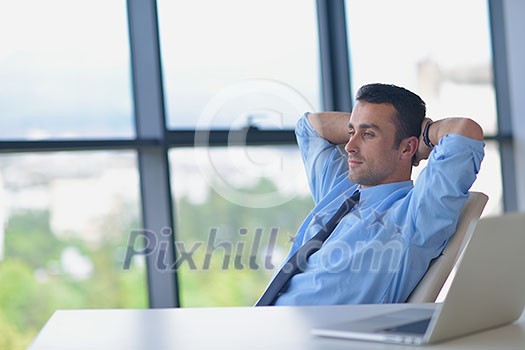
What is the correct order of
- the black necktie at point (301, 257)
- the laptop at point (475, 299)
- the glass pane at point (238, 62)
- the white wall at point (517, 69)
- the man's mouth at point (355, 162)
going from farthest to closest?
the white wall at point (517, 69)
the glass pane at point (238, 62)
the man's mouth at point (355, 162)
the black necktie at point (301, 257)
the laptop at point (475, 299)

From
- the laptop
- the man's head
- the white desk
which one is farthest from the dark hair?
the laptop

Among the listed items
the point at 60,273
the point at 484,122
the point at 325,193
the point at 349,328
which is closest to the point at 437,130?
the point at 325,193

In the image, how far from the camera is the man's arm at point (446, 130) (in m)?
2.08

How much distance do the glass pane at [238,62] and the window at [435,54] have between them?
31cm

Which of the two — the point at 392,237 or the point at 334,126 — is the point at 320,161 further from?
the point at 392,237

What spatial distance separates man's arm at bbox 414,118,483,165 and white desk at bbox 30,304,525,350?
28.8 inches

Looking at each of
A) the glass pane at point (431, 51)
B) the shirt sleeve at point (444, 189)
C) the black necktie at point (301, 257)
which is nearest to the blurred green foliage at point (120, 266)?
the glass pane at point (431, 51)

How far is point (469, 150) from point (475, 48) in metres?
2.81

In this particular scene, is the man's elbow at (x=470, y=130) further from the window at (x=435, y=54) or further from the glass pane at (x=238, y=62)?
the window at (x=435, y=54)

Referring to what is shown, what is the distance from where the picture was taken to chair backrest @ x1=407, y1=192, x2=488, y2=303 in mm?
1987

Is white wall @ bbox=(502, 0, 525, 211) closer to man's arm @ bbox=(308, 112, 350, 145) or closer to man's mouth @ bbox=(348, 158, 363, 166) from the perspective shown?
man's arm @ bbox=(308, 112, 350, 145)

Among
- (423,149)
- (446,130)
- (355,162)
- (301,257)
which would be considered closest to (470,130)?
(446,130)

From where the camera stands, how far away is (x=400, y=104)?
2303 millimetres

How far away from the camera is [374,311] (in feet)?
4.80
